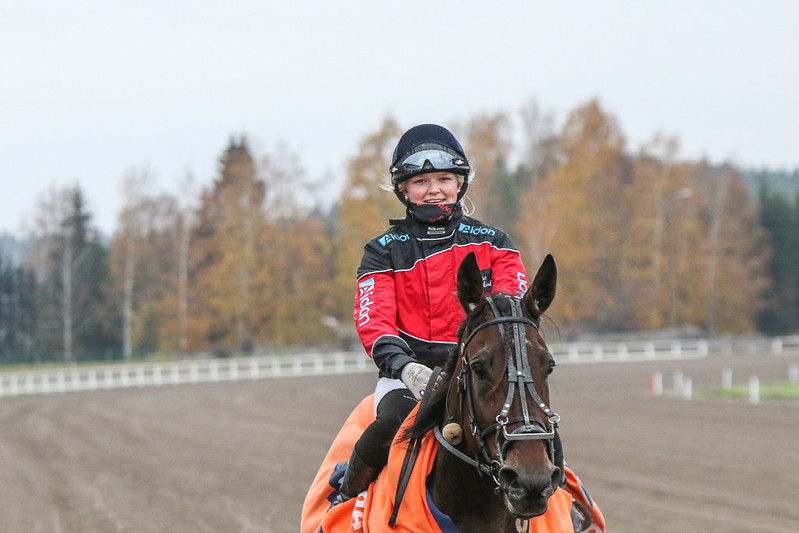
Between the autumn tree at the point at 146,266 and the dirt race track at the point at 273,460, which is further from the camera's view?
the autumn tree at the point at 146,266

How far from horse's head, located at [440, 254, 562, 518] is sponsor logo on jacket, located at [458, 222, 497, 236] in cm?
78

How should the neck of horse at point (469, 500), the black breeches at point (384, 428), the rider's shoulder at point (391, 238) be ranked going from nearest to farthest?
1. the neck of horse at point (469, 500)
2. the black breeches at point (384, 428)
3. the rider's shoulder at point (391, 238)

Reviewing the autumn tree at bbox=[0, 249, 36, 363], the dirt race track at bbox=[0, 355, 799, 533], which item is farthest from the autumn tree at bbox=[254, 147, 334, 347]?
the dirt race track at bbox=[0, 355, 799, 533]

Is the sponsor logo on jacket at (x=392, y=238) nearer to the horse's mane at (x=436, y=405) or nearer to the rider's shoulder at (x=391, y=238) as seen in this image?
the rider's shoulder at (x=391, y=238)

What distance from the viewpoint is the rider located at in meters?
3.96

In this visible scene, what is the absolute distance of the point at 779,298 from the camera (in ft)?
200

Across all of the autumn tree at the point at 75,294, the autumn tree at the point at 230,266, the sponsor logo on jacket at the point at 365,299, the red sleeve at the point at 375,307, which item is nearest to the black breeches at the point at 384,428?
the red sleeve at the point at 375,307

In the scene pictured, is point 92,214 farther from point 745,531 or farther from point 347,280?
point 745,531

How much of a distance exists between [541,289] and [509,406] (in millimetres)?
499

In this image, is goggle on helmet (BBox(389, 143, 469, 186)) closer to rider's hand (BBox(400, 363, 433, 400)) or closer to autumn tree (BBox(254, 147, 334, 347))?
rider's hand (BBox(400, 363, 433, 400))

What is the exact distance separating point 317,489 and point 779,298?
61453mm

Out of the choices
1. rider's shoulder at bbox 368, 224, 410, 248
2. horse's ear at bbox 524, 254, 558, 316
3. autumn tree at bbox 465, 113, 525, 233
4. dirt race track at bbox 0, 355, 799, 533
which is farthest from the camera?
autumn tree at bbox 465, 113, 525, 233

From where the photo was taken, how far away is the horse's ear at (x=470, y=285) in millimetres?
3369

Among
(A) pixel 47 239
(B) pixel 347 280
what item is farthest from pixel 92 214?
(B) pixel 347 280
